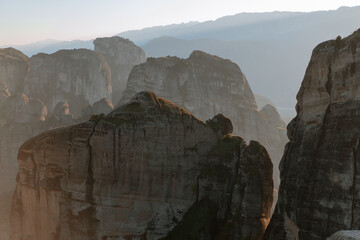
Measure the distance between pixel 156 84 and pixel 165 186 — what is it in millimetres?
55392

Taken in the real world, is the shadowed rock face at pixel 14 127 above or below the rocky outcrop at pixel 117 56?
below

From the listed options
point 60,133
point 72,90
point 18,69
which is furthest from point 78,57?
point 60,133

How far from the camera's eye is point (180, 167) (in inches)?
1186

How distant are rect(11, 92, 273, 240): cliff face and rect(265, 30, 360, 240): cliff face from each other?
137 inches

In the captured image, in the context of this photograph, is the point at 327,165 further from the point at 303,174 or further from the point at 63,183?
the point at 63,183

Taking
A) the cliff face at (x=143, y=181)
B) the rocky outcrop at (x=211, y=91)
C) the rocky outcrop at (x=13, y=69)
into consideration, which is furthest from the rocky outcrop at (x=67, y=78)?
the cliff face at (x=143, y=181)

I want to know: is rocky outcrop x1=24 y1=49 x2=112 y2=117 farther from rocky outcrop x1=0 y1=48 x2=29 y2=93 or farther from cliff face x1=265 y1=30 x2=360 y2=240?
cliff face x1=265 y1=30 x2=360 y2=240

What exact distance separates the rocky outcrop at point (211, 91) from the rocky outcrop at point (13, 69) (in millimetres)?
36546

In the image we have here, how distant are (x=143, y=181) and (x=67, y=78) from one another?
257 feet

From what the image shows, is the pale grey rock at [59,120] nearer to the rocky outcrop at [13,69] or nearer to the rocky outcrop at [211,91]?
the rocky outcrop at [211,91]

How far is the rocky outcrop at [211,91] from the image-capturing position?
8419cm

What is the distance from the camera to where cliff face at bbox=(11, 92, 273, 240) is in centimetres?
2848

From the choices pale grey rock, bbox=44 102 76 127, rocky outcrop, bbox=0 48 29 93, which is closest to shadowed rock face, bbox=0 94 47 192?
pale grey rock, bbox=44 102 76 127

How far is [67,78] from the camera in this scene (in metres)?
99.8
